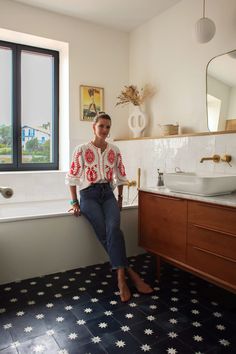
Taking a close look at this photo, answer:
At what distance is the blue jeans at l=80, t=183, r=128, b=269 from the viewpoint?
7.14ft

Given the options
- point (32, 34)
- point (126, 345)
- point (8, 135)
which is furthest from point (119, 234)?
point (32, 34)

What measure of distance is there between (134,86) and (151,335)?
9.42 ft

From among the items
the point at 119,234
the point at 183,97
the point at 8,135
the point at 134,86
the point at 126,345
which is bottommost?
the point at 126,345

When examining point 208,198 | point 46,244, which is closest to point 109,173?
point 46,244

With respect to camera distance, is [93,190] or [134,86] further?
[134,86]

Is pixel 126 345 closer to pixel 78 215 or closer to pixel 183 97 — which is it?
pixel 78 215

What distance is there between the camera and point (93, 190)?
7.91ft

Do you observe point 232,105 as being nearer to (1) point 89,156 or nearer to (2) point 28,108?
(1) point 89,156

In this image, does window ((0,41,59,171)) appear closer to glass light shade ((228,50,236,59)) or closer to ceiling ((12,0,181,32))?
ceiling ((12,0,181,32))

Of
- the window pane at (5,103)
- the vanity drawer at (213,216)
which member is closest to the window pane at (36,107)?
the window pane at (5,103)

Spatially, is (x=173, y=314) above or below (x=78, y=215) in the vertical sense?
below

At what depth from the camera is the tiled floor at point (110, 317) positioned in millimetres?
1554

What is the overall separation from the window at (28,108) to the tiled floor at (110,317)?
5.56 ft

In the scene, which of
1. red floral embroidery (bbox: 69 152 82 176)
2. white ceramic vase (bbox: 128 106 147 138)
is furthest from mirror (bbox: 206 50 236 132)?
red floral embroidery (bbox: 69 152 82 176)
